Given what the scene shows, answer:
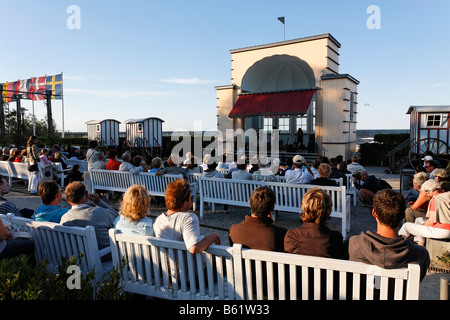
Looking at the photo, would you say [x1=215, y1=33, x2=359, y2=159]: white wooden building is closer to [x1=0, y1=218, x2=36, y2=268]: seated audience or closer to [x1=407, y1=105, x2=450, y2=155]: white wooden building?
[x1=407, y1=105, x2=450, y2=155]: white wooden building

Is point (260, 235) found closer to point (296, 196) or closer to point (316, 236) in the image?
point (316, 236)

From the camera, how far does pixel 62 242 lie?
10.3 ft

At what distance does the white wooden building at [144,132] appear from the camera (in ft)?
81.5

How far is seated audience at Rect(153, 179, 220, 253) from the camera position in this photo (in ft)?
8.70

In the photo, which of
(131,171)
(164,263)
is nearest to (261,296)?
(164,263)

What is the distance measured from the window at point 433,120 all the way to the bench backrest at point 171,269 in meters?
14.7

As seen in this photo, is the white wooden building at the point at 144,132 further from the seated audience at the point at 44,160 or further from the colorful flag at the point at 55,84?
the seated audience at the point at 44,160

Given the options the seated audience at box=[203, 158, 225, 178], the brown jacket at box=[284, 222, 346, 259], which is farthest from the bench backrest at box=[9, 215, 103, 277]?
the seated audience at box=[203, 158, 225, 178]

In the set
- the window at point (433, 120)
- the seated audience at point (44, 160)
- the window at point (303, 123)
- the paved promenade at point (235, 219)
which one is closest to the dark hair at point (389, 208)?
the paved promenade at point (235, 219)

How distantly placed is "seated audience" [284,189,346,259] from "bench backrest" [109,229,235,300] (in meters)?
0.57

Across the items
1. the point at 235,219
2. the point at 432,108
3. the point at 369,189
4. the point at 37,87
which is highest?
the point at 37,87

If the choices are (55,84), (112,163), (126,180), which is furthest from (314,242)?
(55,84)

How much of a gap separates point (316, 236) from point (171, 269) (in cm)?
128

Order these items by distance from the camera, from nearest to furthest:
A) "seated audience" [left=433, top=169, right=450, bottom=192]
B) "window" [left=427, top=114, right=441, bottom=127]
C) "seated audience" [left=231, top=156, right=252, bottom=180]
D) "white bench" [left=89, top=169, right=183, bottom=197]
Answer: "seated audience" [left=433, top=169, right=450, bottom=192], "seated audience" [left=231, top=156, right=252, bottom=180], "white bench" [left=89, top=169, right=183, bottom=197], "window" [left=427, top=114, right=441, bottom=127]
